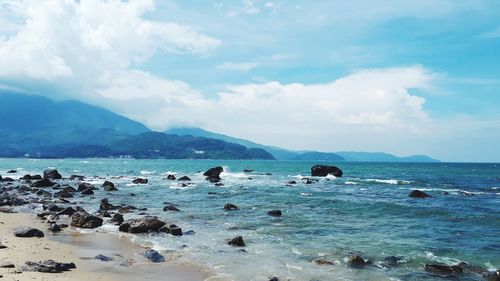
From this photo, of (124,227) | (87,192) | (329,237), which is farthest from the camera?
(87,192)

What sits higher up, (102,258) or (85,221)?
(85,221)

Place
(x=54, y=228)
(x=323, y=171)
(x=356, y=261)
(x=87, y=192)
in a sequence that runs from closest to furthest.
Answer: (x=356, y=261), (x=54, y=228), (x=87, y=192), (x=323, y=171)

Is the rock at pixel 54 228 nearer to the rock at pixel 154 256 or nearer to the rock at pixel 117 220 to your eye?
the rock at pixel 117 220

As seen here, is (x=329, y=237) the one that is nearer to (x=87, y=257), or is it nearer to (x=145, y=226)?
(x=145, y=226)

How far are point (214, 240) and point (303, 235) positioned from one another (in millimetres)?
5049

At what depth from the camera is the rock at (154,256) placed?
707 inches

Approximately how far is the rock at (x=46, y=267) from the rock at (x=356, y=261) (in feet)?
36.0

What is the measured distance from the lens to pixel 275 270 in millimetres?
16875

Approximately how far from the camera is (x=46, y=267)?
583 inches

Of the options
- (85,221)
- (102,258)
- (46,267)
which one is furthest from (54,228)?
(46,267)

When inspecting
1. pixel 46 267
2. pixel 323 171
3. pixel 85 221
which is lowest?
pixel 85 221

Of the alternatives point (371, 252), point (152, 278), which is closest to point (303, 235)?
point (371, 252)

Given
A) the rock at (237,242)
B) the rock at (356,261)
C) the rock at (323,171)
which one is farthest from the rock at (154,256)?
the rock at (323,171)

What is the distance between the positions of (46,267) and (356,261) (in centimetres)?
1185
